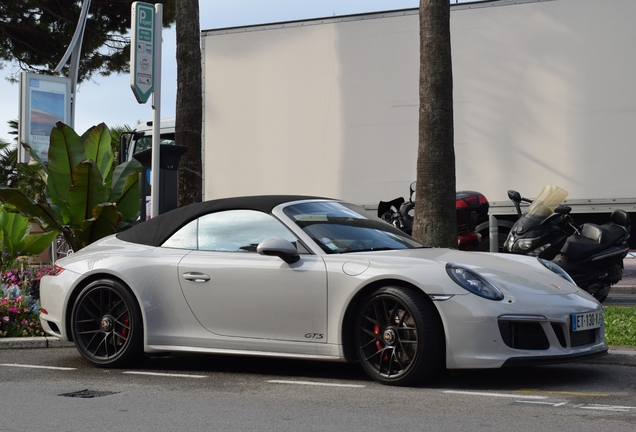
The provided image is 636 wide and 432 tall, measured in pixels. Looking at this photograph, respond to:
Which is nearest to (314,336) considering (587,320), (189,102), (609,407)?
(587,320)

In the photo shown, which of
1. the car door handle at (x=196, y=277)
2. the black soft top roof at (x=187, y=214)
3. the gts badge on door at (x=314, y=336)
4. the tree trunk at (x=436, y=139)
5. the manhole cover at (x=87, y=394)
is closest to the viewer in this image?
the manhole cover at (x=87, y=394)

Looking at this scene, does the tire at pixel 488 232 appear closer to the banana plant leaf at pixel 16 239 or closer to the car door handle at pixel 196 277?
the banana plant leaf at pixel 16 239

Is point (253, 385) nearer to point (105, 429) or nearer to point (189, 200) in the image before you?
point (105, 429)

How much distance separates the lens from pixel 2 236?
44.1 ft

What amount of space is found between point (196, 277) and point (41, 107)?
11655 mm

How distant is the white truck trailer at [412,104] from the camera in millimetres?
13117

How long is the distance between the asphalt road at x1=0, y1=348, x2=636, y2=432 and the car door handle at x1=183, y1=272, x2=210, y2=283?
73 centimetres

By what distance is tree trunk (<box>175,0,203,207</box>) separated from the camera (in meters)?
13.8

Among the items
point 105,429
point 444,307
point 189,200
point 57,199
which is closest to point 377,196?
point 189,200

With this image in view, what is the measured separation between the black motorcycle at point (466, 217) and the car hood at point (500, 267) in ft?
20.7

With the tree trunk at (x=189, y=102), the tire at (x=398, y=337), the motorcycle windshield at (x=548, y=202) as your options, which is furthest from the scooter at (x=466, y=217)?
the tire at (x=398, y=337)

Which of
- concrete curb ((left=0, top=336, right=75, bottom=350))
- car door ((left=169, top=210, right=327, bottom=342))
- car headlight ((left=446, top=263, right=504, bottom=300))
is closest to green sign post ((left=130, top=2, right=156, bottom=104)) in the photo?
concrete curb ((left=0, top=336, right=75, bottom=350))

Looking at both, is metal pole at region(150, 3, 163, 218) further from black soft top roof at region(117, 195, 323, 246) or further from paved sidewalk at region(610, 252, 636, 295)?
paved sidewalk at region(610, 252, 636, 295)

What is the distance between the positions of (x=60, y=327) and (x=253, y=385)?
2.06 meters
